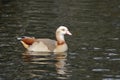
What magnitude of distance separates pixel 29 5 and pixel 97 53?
41.2ft

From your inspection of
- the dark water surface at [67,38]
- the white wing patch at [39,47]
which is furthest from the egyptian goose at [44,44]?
the dark water surface at [67,38]

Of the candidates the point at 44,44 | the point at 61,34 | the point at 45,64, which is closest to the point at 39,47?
the point at 44,44

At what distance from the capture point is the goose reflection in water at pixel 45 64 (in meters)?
22.6

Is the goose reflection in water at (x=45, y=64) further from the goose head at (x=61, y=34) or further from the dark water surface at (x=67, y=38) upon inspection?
the goose head at (x=61, y=34)

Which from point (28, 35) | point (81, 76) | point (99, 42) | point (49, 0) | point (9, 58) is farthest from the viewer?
point (49, 0)

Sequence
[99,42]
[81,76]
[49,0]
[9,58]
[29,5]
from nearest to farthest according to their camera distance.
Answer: [81,76] → [9,58] → [99,42] → [29,5] → [49,0]

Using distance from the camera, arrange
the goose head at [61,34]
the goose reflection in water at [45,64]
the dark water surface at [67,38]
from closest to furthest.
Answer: the goose reflection in water at [45,64]
the dark water surface at [67,38]
the goose head at [61,34]

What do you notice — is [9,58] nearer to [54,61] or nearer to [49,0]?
[54,61]

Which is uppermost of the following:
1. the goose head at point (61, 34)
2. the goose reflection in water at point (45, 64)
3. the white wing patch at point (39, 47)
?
the goose head at point (61, 34)

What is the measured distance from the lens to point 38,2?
126ft

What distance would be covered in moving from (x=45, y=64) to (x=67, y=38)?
16.6ft

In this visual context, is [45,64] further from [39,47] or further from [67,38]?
[67,38]

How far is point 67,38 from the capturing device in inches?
1136

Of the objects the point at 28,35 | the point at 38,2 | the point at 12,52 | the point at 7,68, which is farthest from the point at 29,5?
the point at 7,68
